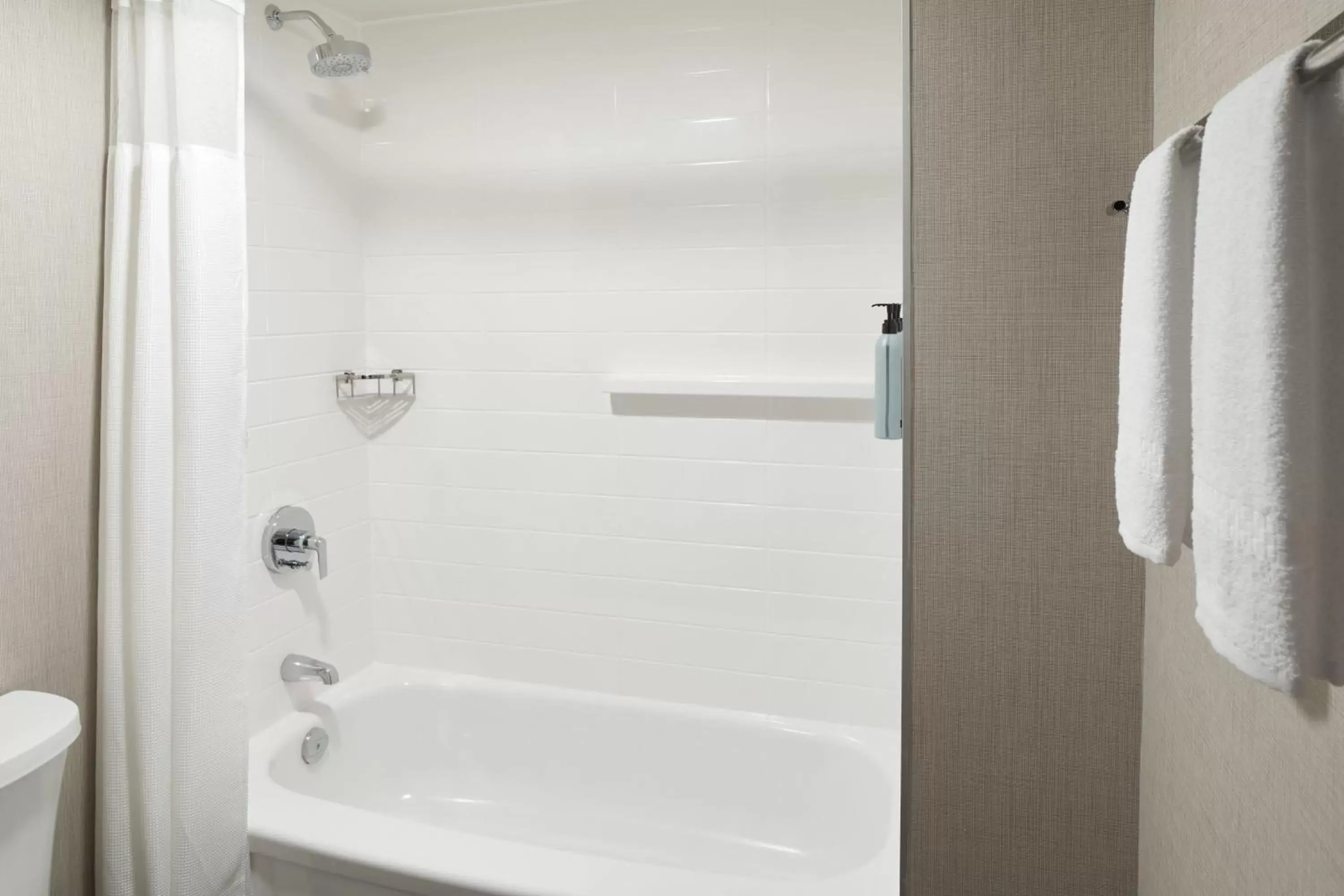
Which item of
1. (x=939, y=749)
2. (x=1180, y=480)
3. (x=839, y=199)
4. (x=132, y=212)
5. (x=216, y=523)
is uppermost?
(x=839, y=199)

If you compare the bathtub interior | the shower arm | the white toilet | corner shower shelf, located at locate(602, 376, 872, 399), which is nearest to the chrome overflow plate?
the bathtub interior

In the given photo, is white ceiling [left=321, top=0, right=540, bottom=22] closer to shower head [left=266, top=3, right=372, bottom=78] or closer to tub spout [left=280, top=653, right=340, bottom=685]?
shower head [left=266, top=3, right=372, bottom=78]

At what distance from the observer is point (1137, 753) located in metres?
1.37

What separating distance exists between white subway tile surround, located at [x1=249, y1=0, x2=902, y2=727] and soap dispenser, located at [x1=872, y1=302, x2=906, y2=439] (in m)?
0.72

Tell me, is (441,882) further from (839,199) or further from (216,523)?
(839,199)

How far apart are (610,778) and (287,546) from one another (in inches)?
40.7

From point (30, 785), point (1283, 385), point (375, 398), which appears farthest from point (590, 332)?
point (1283, 385)

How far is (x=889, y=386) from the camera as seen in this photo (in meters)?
1.50

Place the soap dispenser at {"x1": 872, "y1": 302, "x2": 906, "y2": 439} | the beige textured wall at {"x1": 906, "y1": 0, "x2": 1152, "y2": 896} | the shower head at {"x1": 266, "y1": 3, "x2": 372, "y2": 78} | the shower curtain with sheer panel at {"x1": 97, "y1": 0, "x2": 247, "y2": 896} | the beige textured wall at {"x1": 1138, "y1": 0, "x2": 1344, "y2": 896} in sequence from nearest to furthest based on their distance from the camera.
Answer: the beige textured wall at {"x1": 1138, "y1": 0, "x2": 1344, "y2": 896}
the beige textured wall at {"x1": 906, "y1": 0, "x2": 1152, "y2": 896}
the soap dispenser at {"x1": 872, "y1": 302, "x2": 906, "y2": 439}
the shower curtain with sheer panel at {"x1": 97, "y1": 0, "x2": 247, "y2": 896}
the shower head at {"x1": 266, "y1": 3, "x2": 372, "y2": 78}

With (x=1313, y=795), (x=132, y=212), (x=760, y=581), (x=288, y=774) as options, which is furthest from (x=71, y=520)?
(x=1313, y=795)

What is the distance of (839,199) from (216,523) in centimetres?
152

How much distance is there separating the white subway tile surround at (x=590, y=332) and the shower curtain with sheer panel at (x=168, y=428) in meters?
0.57

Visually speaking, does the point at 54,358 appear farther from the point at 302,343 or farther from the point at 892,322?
the point at 892,322

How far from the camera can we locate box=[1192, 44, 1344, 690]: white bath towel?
60 centimetres
